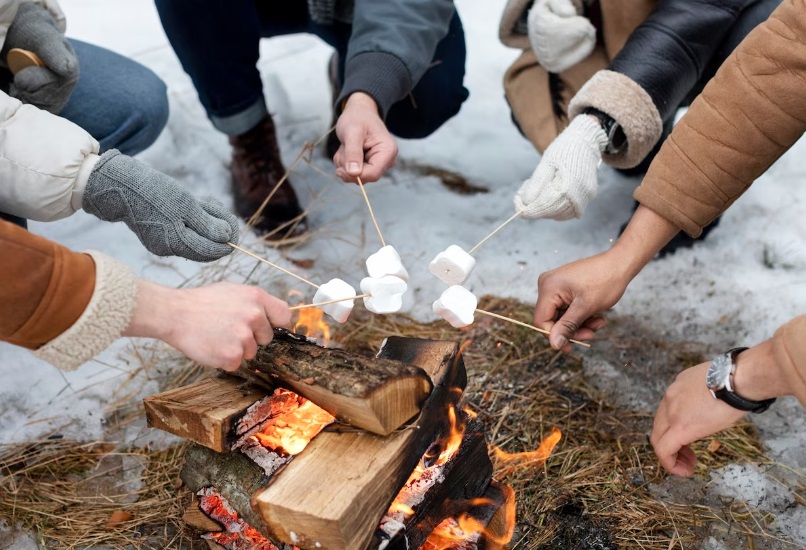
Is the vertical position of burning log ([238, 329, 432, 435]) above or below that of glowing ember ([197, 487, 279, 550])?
above

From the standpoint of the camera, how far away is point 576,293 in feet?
6.49

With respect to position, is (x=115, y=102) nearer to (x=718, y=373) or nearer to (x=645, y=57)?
(x=645, y=57)

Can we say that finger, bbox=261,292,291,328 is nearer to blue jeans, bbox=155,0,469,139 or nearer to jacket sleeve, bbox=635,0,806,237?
jacket sleeve, bbox=635,0,806,237

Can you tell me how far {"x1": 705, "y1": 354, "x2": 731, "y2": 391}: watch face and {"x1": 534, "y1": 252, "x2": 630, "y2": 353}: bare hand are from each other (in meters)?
0.45

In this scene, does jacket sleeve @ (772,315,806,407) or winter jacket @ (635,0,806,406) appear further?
winter jacket @ (635,0,806,406)

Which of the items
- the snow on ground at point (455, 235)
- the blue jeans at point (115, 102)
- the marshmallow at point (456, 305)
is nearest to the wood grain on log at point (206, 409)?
the marshmallow at point (456, 305)

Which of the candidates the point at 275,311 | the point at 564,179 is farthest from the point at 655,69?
the point at 275,311

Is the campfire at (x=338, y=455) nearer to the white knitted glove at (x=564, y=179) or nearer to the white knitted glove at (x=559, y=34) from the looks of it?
the white knitted glove at (x=564, y=179)

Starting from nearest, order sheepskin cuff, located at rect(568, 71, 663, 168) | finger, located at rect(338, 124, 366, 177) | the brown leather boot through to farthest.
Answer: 1. finger, located at rect(338, 124, 366, 177)
2. sheepskin cuff, located at rect(568, 71, 663, 168)
3. the brown leather boot

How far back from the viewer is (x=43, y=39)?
2.27 m

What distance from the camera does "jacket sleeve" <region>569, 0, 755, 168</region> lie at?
2.40 meters

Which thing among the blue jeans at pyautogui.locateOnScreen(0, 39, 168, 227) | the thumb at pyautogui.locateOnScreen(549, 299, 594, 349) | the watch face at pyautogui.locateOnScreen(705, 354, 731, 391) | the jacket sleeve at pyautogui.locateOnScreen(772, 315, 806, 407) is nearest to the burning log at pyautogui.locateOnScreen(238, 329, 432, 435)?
the thumb at pyautogui.locateOnScreen(549, 299, 594, 349)

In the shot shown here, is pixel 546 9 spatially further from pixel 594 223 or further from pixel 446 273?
pixel 446 273

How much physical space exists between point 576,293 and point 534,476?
0.60m
